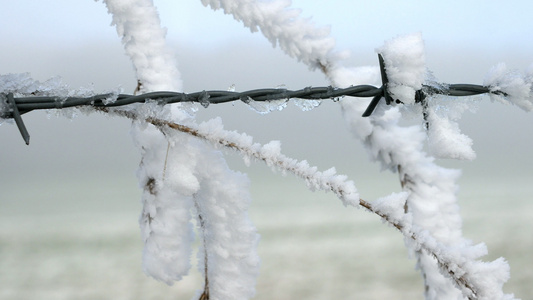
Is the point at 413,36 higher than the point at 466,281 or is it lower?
higher

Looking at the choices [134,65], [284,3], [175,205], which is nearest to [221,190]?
[175,205]

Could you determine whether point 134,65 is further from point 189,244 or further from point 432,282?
point 432,282

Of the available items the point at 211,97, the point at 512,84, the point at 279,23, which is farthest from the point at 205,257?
the point at 512,84

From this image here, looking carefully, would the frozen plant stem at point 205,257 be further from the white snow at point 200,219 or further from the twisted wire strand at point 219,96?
the twisted wire strand at point 219,96

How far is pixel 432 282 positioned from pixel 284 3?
0.65 m

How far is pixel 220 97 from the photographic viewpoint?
0.83 metres

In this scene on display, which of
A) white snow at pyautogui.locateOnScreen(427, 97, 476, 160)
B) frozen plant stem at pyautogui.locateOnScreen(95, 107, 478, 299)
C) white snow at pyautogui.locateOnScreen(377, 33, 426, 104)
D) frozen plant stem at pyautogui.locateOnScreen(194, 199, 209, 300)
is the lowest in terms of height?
frozen plant stem at pyautogui.locateOnScreen(194, 199, 209, 300)

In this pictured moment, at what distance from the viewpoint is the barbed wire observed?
2.69 ft

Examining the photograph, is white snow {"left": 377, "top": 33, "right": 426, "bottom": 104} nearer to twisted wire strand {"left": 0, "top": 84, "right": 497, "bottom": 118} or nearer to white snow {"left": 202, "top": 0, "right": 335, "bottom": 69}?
twisted wire strand {"left": 0, "top": 84, "right": 497, "bottom": 118}

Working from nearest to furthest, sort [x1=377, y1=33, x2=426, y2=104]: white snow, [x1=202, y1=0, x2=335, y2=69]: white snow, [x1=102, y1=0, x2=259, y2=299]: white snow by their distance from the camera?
[x1=377, y1=33, x2=426, y2=104]: white snow < [x1=102, y1=0, x2=259, y2=299]: white snow < [x1=202, y1=0, x2=335, y2=69]: white snow

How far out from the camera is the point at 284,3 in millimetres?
1100

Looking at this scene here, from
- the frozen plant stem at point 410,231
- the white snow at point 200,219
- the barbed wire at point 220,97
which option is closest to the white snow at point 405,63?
the barbed wire at point 220,97

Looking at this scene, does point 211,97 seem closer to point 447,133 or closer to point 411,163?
point 447,133

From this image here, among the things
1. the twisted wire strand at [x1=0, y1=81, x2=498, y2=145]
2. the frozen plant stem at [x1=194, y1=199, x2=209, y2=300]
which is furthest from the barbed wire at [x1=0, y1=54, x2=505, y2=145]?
the frozen plant stem at [x1=194, y1=199, x2=209, y2=300]
